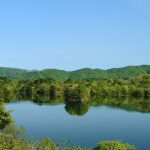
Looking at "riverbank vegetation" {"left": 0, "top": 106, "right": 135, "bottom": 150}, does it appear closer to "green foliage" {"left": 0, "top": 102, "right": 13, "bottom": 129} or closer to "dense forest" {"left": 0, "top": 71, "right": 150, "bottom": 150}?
"green foliage" {"left": 0, "top": 102, "right": 13, "bottom": 129}

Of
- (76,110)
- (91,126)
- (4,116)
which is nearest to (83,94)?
(76,110)

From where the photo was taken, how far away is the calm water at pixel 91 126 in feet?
215

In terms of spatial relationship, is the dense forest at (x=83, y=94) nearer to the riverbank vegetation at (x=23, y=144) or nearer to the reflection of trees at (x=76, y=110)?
the reflection of trees at (x=76, y=110)

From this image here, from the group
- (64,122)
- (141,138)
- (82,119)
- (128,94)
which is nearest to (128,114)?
(82,119)

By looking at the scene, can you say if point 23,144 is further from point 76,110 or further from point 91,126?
point 76,110

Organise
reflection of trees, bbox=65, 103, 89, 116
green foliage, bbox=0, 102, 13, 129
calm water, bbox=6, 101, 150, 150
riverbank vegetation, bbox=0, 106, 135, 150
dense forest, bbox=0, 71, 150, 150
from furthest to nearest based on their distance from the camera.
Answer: dense forest, bbox=0, 71, 150, 150
reflection of trees, bbox=65, 103, 89, 116
calm water, bbox=6, 101, 150, 150
green foliage, bbox=0, 102, 13, 129
riverbank vegetation, bbox=0, 106, 135, 150

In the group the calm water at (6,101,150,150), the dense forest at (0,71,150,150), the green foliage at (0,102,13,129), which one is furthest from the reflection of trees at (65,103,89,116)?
the green foliage at (0,102,13,129)

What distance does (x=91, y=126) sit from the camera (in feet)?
266

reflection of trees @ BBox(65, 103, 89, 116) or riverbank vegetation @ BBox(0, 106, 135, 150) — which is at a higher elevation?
riverbank vegetation @ BBox(0, 106, 135, 150)

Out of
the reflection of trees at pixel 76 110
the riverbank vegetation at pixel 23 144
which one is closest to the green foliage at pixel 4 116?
the riverbank vegetation at pixel 23 144

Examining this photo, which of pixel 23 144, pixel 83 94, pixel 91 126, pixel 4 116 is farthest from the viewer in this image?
pixel 83 94

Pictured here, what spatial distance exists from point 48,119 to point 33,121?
241 inches

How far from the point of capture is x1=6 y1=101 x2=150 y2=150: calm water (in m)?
65.4

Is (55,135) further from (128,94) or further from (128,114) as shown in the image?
(128,94)
